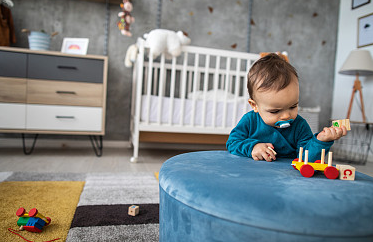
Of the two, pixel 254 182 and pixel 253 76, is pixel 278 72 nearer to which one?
pixel 253 76

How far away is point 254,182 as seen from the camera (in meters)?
0.53

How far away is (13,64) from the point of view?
2047mm

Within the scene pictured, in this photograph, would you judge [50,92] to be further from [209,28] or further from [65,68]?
[209,28]

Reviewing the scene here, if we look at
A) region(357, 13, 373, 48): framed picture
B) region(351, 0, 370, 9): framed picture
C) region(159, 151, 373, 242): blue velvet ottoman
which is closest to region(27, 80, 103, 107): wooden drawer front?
region(159, 151, 373, 242): blue velvet ottoman

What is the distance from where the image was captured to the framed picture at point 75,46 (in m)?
2.34

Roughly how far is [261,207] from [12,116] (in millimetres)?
2210

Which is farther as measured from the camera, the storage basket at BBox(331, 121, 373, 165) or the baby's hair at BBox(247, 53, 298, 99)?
the storage basket at BBox(331, 121, 373, 165)

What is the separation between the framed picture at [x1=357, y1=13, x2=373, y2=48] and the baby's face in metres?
2.77

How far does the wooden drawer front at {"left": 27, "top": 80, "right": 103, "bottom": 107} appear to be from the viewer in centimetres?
209

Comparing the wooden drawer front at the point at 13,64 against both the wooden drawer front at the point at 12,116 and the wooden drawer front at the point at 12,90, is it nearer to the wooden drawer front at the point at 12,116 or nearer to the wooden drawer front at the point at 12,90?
the wooden drawer front at the point at 12,90

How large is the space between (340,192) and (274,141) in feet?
1.40

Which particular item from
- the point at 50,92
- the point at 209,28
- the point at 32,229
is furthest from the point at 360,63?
the point at 32,229

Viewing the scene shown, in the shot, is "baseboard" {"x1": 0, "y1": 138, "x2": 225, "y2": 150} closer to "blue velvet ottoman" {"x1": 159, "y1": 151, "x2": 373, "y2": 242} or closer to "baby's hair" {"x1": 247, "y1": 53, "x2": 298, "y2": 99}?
"baby's hair" {"x1": 247, "y1": 53, "x2": 298, "y2": 99}

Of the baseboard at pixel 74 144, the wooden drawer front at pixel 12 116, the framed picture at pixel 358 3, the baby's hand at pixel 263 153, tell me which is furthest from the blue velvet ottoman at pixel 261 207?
the framed picture at pixel 358 3
